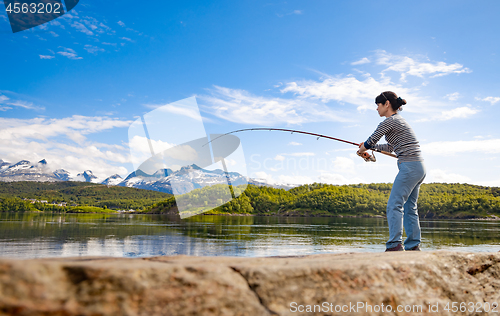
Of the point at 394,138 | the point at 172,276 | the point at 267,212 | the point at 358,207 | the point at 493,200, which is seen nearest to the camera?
the point at 172,276

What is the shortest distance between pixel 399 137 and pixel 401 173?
0.58 metres

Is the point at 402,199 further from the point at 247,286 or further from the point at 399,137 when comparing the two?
the point at 247,286

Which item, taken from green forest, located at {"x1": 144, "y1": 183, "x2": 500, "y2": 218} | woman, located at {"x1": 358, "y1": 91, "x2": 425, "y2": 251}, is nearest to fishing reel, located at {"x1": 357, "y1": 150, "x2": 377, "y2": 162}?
woman, located at {"x1": 358, "y1": 91, "x2": 425, "y2": 251}

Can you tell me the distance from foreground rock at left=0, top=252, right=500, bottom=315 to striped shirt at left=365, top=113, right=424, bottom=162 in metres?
1.70

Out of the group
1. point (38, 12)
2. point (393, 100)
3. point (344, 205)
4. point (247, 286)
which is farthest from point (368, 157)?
point (344, 205)

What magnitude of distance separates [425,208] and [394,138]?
136 meters

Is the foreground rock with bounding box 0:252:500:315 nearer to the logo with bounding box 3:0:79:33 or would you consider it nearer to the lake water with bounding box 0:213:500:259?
the logo with bounding box 3:0:79:33

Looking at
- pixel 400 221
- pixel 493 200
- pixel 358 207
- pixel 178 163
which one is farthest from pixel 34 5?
pixel 493 200

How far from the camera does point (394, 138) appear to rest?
5.08m

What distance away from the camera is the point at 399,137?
5020 mm

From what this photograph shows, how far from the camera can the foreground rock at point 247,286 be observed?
5.94 ft

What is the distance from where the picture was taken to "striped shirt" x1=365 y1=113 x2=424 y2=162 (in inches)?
193

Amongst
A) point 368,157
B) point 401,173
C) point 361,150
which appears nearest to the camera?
point 401,173

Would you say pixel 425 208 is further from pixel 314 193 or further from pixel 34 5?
pixel 34 5
